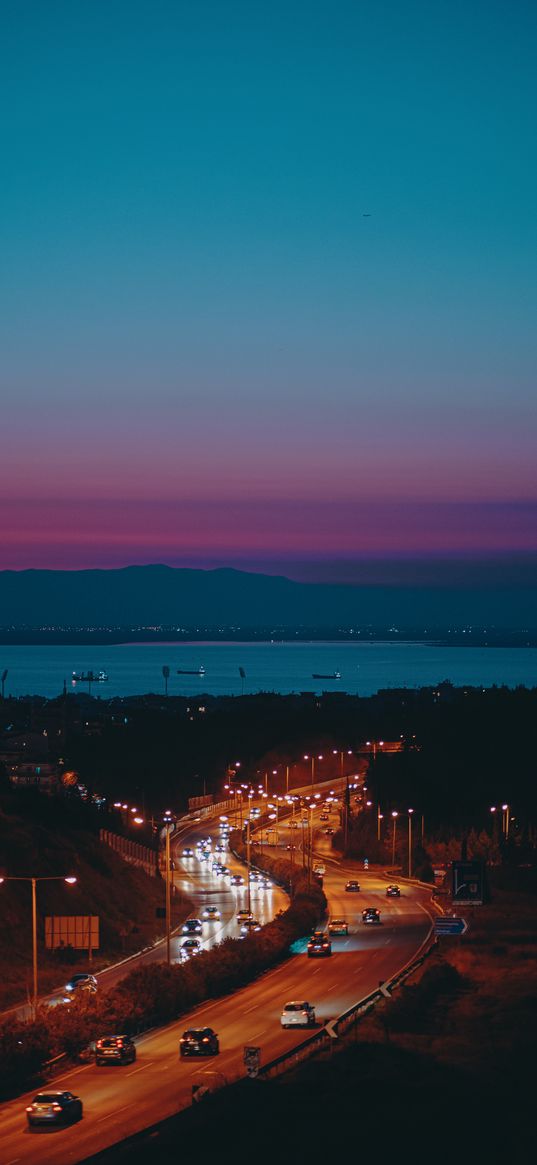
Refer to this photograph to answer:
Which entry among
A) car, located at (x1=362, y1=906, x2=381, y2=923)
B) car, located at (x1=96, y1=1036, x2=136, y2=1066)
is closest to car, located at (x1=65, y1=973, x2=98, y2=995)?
car, located at (x1=96, y1=1036, x2=136, y2=1066)

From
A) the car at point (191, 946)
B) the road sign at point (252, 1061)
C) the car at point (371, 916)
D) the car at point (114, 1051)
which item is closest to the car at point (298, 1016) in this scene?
the car at point (114, 1051)

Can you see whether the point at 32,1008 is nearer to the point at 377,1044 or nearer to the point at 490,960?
the point at 377,1044

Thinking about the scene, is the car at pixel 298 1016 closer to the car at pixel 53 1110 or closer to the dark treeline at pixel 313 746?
the car at pixel 53 1110

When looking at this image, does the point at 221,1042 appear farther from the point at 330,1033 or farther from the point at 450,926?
the point at 450,926

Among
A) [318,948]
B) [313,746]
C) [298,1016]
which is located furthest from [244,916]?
[313,746]

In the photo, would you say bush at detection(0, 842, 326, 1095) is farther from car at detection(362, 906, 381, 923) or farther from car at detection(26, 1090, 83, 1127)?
car at detection(362, 906, 381, 923)

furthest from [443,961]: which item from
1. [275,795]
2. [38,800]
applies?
[275,795]
